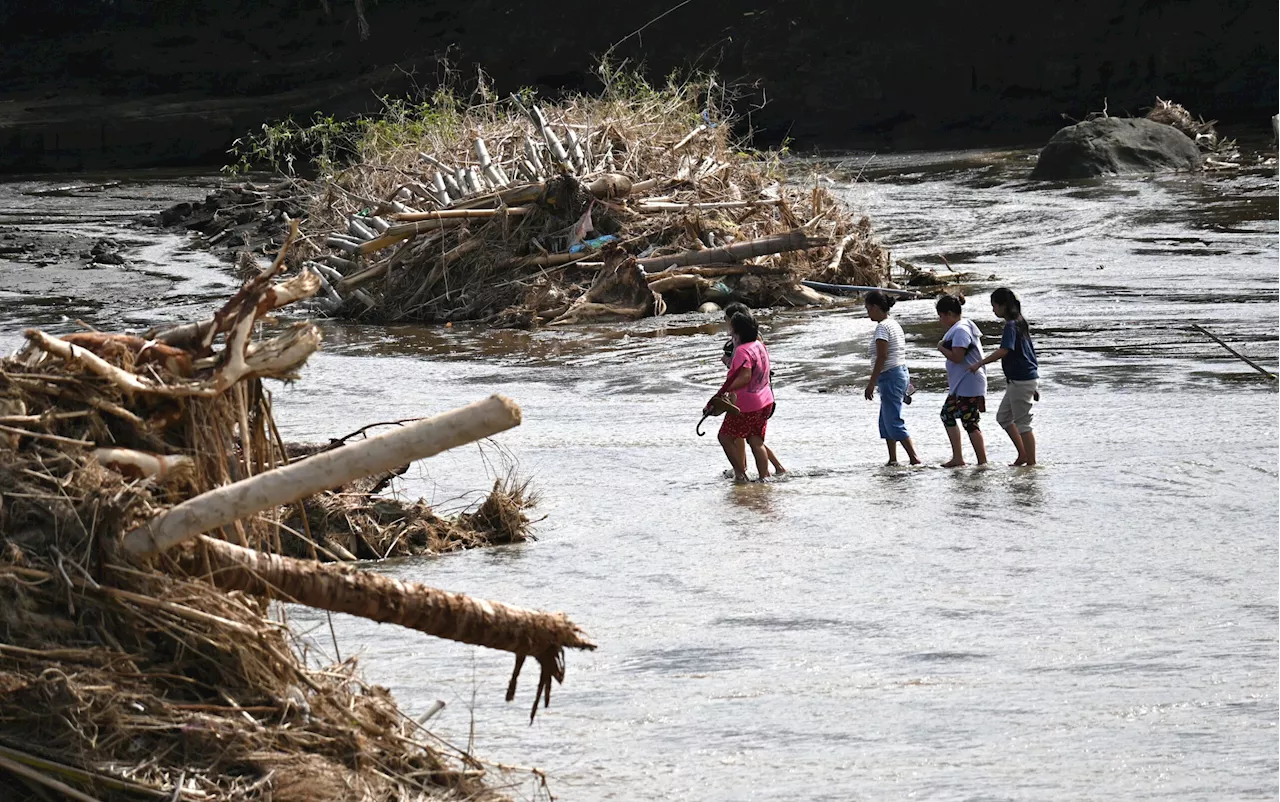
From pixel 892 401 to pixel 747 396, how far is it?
103cm

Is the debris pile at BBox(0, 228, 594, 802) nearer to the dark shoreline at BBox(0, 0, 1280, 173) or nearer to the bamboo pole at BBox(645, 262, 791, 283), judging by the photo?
the bamboo pole at BBox(645, 262, 791, 283)

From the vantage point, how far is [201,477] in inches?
183

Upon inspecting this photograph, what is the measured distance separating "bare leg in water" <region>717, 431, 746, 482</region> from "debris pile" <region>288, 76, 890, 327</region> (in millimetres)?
8028

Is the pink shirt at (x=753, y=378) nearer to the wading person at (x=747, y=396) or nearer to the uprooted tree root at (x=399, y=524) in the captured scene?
the wading person at (x=747, y=396)

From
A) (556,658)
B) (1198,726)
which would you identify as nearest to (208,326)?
(556,658)

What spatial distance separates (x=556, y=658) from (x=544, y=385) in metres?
10.7

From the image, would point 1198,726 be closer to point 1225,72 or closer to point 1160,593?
point 1160,593

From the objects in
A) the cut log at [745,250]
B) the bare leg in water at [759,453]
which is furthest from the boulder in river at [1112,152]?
the bare leg in water at [759,453]

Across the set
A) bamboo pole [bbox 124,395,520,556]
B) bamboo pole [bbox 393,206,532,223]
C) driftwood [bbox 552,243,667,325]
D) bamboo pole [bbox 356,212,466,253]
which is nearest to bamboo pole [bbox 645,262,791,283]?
driftwood [bbox 552,243,667,325]

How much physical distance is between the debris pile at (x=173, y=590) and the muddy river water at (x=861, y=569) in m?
1.39

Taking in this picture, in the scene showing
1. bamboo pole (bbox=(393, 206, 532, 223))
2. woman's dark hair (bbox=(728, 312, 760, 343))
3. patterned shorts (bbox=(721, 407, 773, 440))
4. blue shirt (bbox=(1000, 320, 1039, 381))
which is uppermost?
bamboo pole (bbox=(393, 206, 532, 223))

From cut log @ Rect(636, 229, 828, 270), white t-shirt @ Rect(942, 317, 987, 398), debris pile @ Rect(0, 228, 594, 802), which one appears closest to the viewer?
debris pile @ Rect(0, 228, 594, 802)

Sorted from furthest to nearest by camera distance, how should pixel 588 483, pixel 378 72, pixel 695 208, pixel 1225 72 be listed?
pixel 378 72 < pixel 1225 72 < pixel 695 208 < pixel 588 483

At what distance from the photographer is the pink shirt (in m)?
11.1
